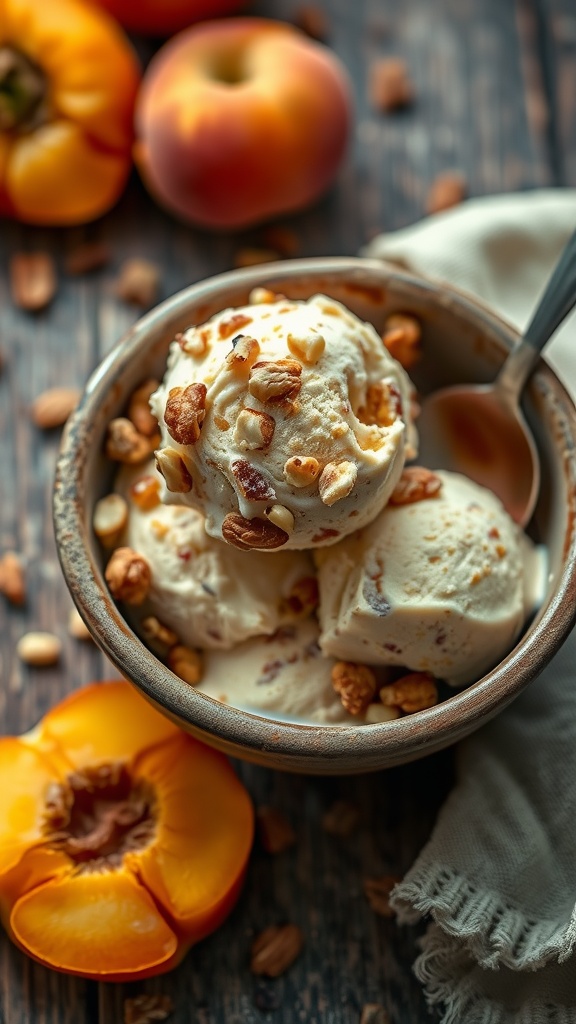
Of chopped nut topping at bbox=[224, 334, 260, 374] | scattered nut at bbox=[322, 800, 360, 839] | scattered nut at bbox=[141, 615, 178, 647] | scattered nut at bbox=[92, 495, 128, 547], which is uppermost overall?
chopped nut topping at bbox=[224, 334, 260, 374]

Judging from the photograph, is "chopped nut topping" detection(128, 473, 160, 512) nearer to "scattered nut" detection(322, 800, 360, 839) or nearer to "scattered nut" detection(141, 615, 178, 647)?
→ "scattered nut" detection(141, 615, 178, 647)

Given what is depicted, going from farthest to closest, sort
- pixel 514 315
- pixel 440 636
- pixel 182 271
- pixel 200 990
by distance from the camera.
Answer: pixel 182 271, pixel 514 315, pixel 200 990, pixel 440 636

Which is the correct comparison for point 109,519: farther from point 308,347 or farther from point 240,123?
point 240,123

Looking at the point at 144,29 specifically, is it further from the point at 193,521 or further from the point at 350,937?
the point at 350,937

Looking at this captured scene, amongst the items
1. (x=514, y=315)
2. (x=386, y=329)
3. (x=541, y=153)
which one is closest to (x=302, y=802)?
(x=386, y=329)

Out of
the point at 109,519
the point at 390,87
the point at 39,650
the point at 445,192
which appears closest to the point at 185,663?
the point at 109,519

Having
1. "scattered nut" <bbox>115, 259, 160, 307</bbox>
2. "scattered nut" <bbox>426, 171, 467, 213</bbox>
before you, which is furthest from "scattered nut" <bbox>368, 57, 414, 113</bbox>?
"scattered nut" <bbox>115, 259, 160, 307</bbox>

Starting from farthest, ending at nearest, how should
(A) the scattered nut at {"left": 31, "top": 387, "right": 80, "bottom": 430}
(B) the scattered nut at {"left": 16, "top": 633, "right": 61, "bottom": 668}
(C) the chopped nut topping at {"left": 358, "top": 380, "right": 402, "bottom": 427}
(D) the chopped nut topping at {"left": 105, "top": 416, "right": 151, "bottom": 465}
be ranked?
1. (A) the scattered nut at {"left": 31, "top": 387, "right": 80, "bottom": 430}
2. (B) the scattered nut at {"left": 16, "top": 633, "right": 61, "bottom": 668}
3. (D) the chopped nut topping at {"left": 105, "top": 416, "right": 151, "bottom": 465}
4. (C) the chopped nut topping at {"left": 358, "top": 380, "right": 402, "bottom": 427}

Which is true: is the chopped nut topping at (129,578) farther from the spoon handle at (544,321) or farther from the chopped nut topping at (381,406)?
the spoon handle at (544,321)
